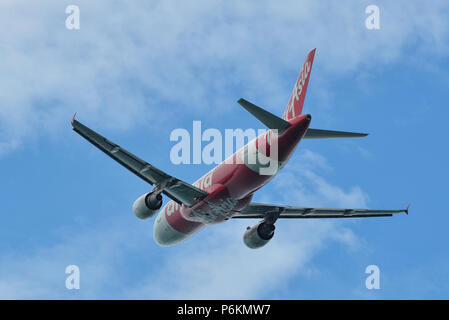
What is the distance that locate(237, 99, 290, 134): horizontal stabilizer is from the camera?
3326cm

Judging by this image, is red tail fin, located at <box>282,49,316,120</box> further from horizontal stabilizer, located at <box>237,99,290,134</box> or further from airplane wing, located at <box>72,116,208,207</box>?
airplane wing, located at <box>72,116,208,207</box>

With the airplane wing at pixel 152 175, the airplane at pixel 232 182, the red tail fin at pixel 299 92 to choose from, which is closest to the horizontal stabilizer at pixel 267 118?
the airplane at pixel 232 182

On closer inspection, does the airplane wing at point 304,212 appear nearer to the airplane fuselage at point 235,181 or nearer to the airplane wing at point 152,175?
the airplane fuselage at point 235,181

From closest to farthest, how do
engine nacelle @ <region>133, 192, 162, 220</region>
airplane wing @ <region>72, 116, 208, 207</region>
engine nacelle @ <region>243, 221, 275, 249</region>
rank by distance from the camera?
airplane wing @ <region>72, 116, 208, 207</region> < engine nacelle @ <region>133, 192, 162, 220</region> < engine nacelle @ <region>243, 221, 275, 249</region>

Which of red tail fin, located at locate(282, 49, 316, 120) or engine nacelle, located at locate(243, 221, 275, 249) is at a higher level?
red tail fin, located at locate(282, 49, 316, 120)

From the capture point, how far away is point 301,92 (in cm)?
3809

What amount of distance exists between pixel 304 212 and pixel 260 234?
4.33 metres

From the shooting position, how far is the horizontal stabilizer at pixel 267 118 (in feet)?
109

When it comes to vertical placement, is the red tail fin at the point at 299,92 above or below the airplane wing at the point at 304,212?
above

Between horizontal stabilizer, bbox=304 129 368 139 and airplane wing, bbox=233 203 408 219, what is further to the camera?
airplane wing, bbox=233 203 408 219

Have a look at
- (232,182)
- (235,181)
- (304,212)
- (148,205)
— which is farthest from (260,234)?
(148,205)

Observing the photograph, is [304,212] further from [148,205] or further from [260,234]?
[148,205]

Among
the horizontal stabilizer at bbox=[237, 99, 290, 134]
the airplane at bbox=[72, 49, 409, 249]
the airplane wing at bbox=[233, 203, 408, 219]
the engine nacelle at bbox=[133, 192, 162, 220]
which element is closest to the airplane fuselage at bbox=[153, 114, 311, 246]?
the airplane at bbox=[72, 49, 409, 249]

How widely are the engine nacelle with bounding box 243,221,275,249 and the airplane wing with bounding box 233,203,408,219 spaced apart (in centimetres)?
90
